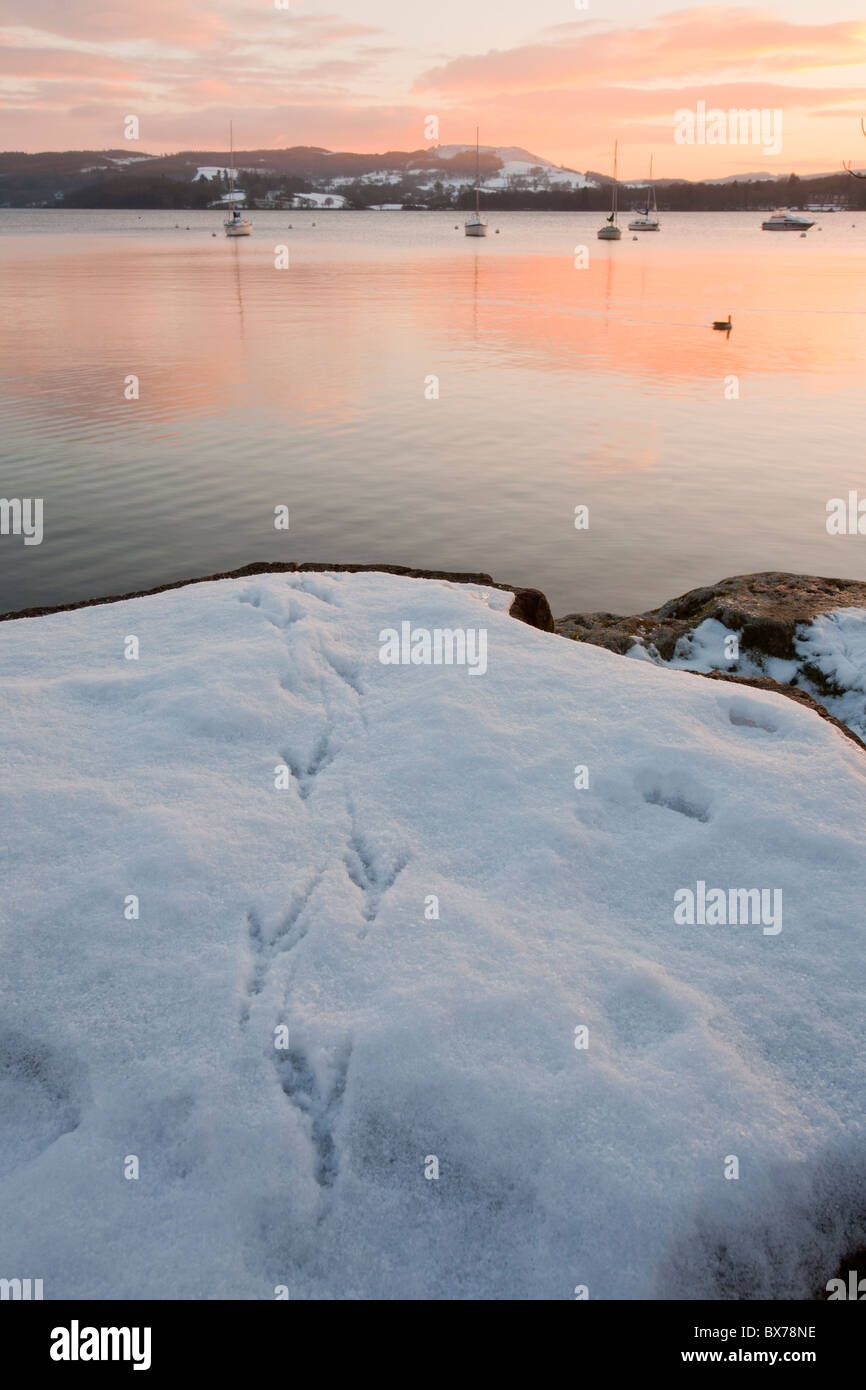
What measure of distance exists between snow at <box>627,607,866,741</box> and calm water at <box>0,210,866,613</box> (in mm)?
4763

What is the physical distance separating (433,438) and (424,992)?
69.7ft

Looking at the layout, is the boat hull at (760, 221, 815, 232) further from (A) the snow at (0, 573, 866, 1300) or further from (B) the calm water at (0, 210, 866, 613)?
(A) the snow at (0, 573, 866, 1300)

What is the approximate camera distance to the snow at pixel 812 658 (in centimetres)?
856

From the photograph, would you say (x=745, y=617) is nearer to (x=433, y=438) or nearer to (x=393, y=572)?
(x=393, y=572)

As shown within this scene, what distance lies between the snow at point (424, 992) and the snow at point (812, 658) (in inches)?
117

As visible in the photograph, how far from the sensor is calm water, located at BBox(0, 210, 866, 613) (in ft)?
53.3

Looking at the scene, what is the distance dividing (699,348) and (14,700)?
37085 millimetres

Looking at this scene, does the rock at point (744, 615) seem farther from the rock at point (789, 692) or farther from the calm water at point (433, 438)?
the calm water at point (433, 438)

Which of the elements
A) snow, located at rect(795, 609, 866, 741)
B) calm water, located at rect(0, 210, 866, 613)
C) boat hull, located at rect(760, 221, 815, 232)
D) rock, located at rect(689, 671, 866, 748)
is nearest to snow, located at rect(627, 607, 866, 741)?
snow, located at rect(795, 609, 866, 741)

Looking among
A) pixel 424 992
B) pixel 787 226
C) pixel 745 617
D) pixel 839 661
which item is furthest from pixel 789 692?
pixel 787 226

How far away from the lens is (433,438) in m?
23.4

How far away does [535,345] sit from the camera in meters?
37.6

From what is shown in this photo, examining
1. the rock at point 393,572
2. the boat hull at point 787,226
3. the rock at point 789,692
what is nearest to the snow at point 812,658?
the rock at point 393,572
